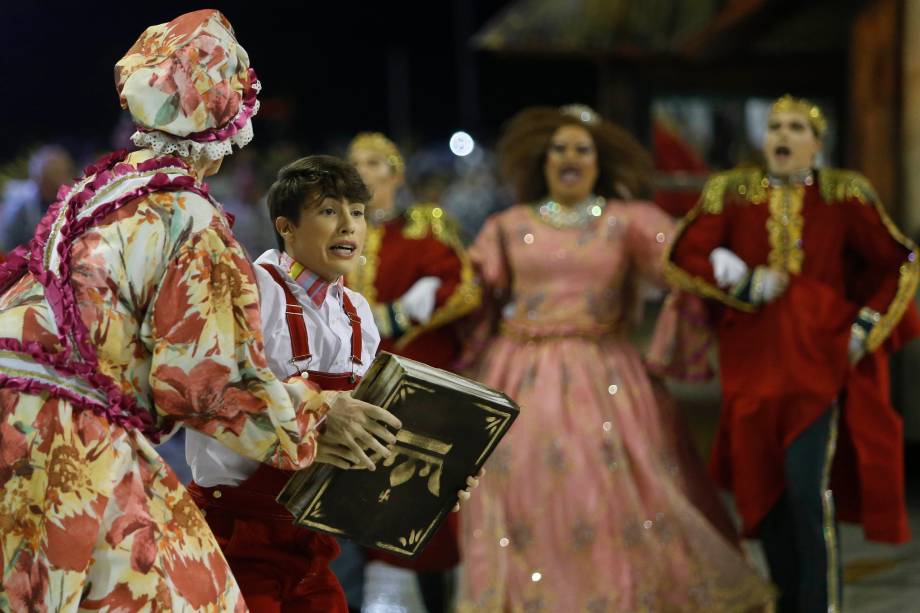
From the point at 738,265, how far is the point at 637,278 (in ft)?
1.87

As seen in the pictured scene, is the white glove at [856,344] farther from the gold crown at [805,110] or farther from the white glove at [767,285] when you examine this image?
the gold crown at [805,110]

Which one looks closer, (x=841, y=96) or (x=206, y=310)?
(x=206, y=310)

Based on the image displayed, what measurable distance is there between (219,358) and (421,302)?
8.55 ft

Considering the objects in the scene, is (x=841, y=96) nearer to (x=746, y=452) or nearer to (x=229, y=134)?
(x=746, y=452)

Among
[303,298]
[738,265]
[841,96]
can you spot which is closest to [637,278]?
[738,265]

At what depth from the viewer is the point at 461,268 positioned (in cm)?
497

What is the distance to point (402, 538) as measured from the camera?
2703mm

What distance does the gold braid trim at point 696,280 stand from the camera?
458cm

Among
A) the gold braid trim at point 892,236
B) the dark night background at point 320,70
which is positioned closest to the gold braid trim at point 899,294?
the gold braid trim at point 892,236

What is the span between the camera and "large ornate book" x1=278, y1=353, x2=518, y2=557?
2545 millimetres

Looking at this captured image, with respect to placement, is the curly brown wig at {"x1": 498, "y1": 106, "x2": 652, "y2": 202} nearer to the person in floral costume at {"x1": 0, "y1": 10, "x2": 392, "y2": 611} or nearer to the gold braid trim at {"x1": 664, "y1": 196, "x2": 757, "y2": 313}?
the gold braid trim at {"x1": 664, "y1": 196, "x2": 757, "y2": 313}

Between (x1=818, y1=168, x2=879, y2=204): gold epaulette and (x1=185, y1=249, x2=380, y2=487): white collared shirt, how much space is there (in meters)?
2.26

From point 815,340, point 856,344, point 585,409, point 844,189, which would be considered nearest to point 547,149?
point 585,409

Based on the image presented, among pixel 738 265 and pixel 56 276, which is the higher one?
pixel 56 276
